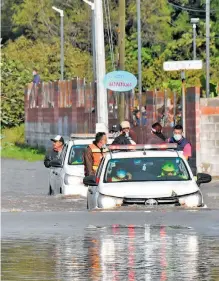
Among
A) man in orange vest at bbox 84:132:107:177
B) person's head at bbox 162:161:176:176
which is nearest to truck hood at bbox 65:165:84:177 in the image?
man in orange vest at bbox 84:132:107:177

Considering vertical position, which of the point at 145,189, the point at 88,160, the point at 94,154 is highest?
the point at 94,154

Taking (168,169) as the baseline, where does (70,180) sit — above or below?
below

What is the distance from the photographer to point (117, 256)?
46.6ft

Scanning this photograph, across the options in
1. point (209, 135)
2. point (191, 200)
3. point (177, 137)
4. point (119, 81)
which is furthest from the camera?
point (209, 135)

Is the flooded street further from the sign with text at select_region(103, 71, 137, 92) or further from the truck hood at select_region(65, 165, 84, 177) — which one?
the sign with text at select_region(103, 71, 137, 92)

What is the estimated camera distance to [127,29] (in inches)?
3826

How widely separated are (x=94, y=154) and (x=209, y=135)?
12.5 m

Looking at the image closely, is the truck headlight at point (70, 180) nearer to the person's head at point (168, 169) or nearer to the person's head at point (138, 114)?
the person's head at point (168, 169)

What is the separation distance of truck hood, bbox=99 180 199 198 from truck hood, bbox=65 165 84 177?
7858 millimetres

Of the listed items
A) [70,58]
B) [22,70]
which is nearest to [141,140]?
[22,70]

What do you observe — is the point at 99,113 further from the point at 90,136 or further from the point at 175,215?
the point at 175,215

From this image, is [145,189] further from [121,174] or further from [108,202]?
[121,174]

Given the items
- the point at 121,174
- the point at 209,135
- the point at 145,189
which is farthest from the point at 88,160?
the point at 209,135

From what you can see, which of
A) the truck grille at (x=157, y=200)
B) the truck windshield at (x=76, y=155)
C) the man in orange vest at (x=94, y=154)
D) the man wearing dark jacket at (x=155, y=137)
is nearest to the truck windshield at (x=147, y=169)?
the truck grille at (x=157, y=200)
